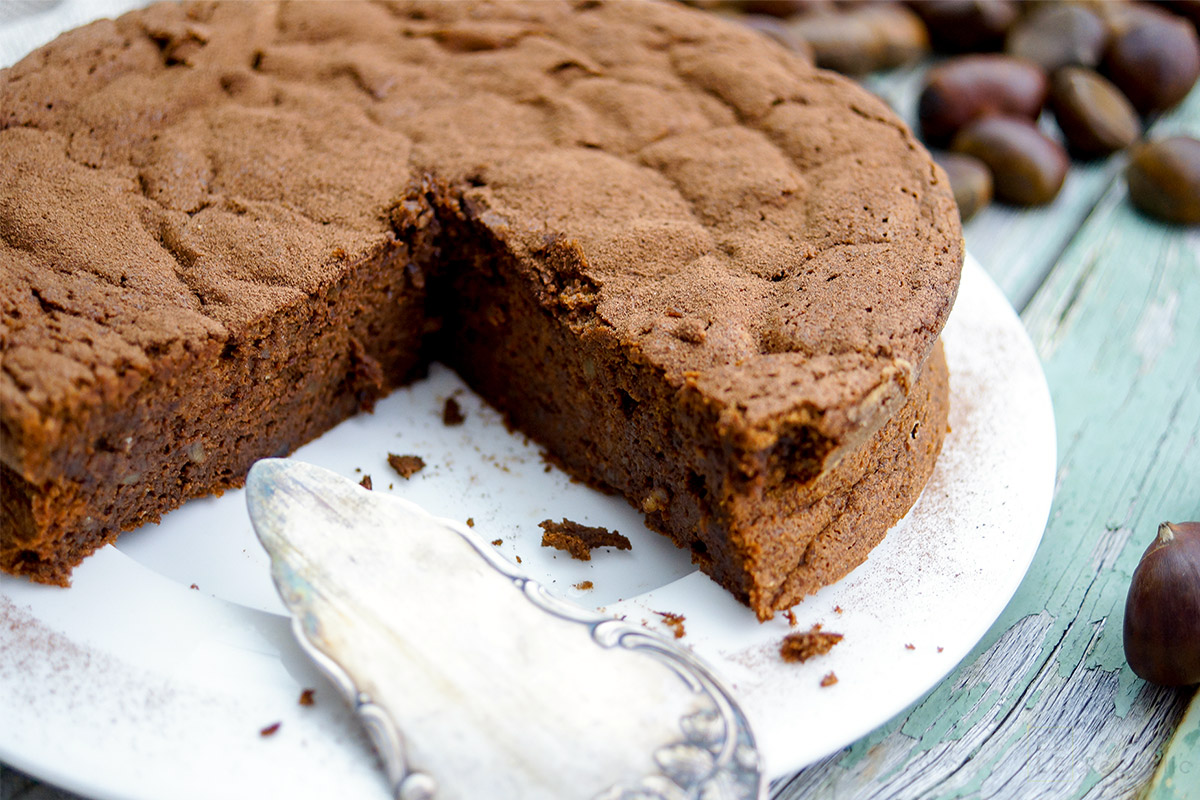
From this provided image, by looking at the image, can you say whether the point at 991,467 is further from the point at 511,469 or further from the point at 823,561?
the point at 511,469

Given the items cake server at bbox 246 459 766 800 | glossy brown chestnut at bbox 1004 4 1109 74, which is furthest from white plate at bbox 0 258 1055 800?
glossy brown chestnut at bbox 1004 4 1109 74

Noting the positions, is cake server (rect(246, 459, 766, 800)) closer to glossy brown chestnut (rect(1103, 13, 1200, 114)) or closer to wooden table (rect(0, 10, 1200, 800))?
wooden table (rect(0, 10, 1200, 800))

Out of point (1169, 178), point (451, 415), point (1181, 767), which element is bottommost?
point (1181, 767)

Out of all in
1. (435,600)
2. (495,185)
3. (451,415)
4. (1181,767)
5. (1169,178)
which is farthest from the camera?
(1169,178)

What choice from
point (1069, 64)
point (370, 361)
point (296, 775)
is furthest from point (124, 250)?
point (1069, 64)

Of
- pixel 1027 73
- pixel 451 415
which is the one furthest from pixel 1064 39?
pixel 451 415

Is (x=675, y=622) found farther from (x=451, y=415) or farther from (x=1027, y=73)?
(x=1027, y=73)

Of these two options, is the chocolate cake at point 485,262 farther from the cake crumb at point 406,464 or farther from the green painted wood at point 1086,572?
the green painted wood at point 1086,572

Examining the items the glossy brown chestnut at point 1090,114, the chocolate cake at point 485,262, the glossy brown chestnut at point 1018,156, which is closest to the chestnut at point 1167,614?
the chocolate cake at point 485,262

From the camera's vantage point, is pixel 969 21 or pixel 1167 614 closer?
pixel 1167 614
